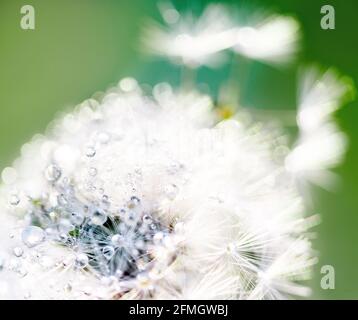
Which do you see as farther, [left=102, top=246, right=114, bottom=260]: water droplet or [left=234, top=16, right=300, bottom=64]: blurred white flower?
[left=234, top=16, right=300, bottom=64]: blurred white flower

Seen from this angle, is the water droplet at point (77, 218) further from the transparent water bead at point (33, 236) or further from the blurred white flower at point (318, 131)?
the blurred white flower at point (318, 131)

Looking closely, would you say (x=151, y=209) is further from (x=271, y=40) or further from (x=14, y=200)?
(x=271, y=40)

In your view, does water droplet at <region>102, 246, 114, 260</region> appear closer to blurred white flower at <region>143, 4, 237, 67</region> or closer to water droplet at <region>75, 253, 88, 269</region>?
water droplet at <region>75, 253, 88, 269</region>

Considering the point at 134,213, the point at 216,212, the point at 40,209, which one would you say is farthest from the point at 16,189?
the point at 216,212

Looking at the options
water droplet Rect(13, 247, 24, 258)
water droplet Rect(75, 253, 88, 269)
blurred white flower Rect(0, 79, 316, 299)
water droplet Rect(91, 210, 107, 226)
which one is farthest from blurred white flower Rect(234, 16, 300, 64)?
water droplet Rect(13, 247, 24, 258)

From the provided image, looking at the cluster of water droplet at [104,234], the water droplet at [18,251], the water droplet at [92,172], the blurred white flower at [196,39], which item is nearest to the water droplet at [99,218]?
the cluster of water droplet at [104,234]

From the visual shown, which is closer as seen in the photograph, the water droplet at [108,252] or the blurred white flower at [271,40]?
the water droplet at [108,252]
